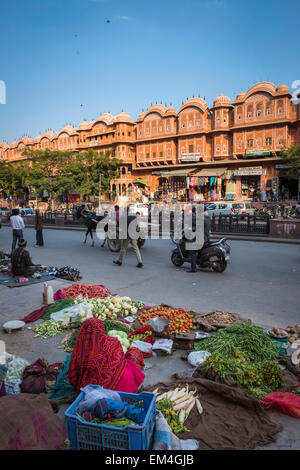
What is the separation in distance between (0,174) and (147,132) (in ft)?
65.7

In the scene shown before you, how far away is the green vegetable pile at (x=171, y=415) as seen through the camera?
286 cm

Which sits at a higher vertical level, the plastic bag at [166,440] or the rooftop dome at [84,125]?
the rooftop dome at [84,125]

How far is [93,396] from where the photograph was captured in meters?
2.71

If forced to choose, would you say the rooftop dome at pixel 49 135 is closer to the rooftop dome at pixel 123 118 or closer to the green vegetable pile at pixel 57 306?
the rooftop dome at pixel 123 118

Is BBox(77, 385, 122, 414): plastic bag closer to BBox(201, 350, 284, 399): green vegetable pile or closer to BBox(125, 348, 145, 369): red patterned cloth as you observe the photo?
BBox(125, 348, 145, 369): red patterned cloth

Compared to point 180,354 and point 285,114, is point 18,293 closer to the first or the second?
point 180,354

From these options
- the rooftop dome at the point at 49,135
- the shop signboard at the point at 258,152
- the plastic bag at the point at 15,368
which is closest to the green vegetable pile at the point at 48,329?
the plastic bag at the point at 15,368

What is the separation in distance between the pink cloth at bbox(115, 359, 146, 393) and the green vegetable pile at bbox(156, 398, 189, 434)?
0.35 metres

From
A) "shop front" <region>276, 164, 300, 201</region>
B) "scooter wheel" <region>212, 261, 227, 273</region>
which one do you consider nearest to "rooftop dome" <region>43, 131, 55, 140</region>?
"shop front" <region>276, 164, 300, 201</region>

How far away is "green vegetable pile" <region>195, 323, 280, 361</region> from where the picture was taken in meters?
4.18

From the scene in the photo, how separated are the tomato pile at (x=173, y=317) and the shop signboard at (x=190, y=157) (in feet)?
113

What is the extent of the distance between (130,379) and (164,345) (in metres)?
1.26

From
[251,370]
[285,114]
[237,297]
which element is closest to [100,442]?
[251,370]

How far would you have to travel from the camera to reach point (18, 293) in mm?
7402
